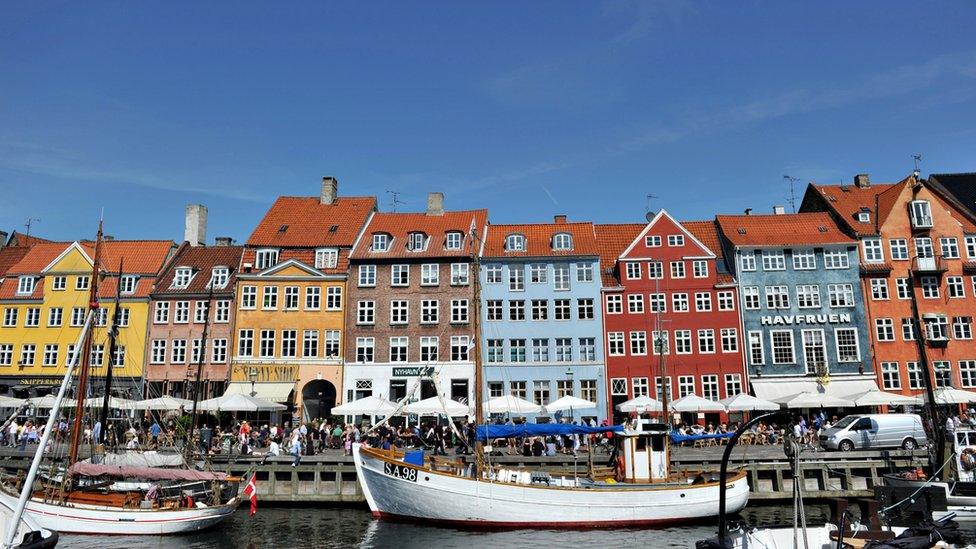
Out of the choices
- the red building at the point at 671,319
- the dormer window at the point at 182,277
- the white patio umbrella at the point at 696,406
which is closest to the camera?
the white patio umbrella at the point at 696,406

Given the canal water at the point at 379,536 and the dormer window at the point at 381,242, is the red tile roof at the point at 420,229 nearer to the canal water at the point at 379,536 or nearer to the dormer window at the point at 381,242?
the dormer window at the point at 381,242

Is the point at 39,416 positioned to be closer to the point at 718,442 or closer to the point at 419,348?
the point at 419,348

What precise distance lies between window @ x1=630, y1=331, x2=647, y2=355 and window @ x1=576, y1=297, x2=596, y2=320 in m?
3.18

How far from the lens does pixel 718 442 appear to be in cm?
4012

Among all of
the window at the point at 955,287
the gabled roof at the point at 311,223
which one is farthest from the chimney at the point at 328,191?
the window at the point at 955,287

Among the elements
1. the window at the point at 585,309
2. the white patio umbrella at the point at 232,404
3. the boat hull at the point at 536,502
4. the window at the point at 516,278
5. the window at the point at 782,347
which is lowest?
the boat hull at the point at 536,502

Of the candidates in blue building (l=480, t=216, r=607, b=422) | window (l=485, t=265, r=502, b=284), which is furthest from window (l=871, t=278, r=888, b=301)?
window (l=485, t=265, r=502, b=284)

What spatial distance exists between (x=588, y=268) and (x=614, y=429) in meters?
20.8

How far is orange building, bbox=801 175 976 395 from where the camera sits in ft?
159

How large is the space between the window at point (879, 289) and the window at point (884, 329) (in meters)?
1.60

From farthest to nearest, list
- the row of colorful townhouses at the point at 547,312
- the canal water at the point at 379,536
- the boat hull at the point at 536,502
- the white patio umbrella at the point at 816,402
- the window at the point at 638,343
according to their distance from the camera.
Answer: the window at the point at 638,343
the row of colorful townhouses at the point at 547,312
the white patio umbrella at the point at 816,402
the boat hull at the point at 536,502
the canal water at the point at 379,536

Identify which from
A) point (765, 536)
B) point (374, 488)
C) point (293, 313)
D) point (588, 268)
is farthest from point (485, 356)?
point (765, 536)

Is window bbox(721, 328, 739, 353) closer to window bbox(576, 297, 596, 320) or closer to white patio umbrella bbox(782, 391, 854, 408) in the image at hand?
white patio umbrella bbox(782, 391, 854, 408)

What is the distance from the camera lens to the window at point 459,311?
51.2 metres
